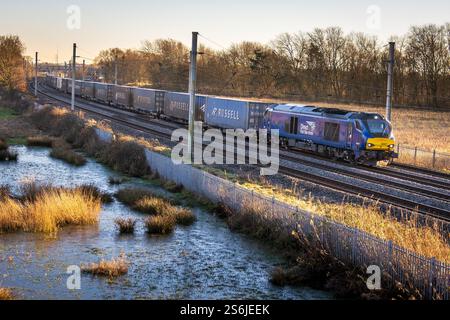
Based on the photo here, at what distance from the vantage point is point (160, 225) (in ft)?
60.4

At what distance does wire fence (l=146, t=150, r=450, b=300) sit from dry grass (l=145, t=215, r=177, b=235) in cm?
243

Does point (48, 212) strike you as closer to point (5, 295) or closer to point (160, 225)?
point (160, 225)

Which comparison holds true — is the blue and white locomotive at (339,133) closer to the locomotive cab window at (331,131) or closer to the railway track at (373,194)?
the locomotive cab window at (331,131)

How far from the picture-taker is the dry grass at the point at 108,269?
545 inches

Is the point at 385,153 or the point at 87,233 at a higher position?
the point at 385,153

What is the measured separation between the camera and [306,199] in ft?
68.8

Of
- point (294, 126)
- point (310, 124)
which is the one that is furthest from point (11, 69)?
point (310, 124)

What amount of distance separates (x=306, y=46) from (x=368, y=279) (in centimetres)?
8816

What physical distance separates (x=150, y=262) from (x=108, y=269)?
1.57 meters

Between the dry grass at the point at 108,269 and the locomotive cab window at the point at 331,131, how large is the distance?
1903 cm

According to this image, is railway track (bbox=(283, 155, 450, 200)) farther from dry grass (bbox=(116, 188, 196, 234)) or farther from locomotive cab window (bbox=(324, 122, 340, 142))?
dry grass (bbox=(116, 188, 196, 234))

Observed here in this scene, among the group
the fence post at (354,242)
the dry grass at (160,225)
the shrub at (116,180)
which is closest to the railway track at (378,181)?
the shrub at (116,180)
